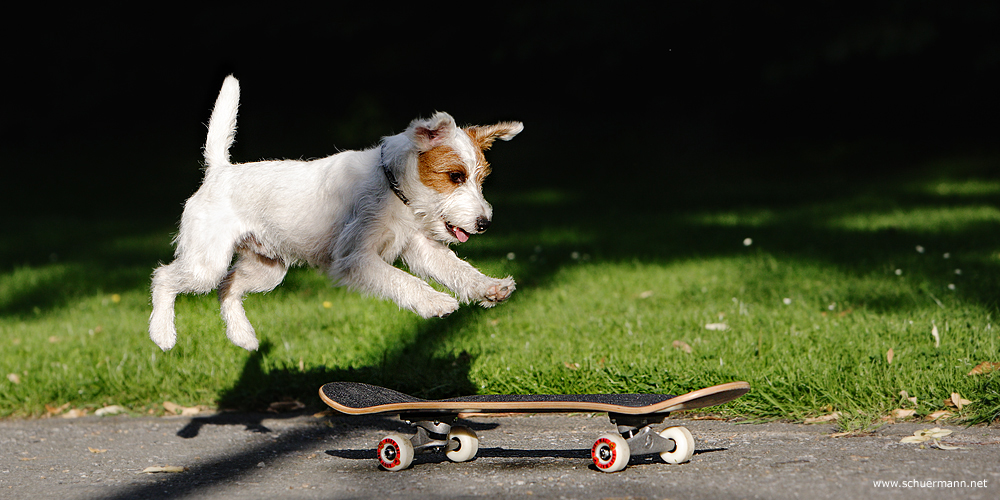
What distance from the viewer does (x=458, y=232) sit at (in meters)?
3.24

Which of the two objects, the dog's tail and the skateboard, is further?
the dog's tail

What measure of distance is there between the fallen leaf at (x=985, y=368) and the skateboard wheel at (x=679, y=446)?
1718mm

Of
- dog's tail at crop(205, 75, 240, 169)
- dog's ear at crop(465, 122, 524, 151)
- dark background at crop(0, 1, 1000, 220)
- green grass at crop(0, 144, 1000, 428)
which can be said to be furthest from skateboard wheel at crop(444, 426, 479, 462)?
dark background at crop(0, 1, 1000, 220)

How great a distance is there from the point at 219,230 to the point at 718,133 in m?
18.0

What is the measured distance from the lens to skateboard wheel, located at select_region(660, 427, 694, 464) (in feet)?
12.3

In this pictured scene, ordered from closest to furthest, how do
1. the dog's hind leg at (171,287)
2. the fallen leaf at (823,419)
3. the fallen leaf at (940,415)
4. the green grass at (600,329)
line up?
the dog's hind leg at (171,287) → the fallen leaf at (940,415) → the fallen leaf at (823,419) → the green grass at (600,329)

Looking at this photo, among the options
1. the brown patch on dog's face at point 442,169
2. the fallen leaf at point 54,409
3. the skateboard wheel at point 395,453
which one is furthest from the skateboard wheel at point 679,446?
the fallen leaf at point 54,409

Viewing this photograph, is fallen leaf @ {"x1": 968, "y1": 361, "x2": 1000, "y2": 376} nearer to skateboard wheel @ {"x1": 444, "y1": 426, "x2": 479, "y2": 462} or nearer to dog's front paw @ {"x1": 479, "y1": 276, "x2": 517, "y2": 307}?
skateboard wheel @ {"x1": 444, "y1": 426, "x2": 479, "y2": 462}

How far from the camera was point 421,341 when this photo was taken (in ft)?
18.5

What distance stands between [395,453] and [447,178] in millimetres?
1313

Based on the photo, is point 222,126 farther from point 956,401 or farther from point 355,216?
point 956,401

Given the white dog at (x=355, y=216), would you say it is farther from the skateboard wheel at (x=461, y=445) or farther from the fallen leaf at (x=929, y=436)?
the fallen leaf at (x=929, y=436)

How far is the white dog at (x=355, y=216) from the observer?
10.5 feet

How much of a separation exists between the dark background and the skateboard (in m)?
12.2
